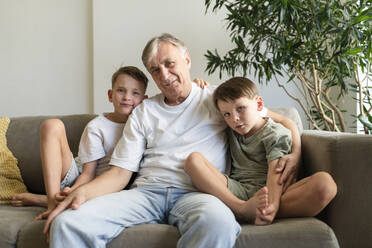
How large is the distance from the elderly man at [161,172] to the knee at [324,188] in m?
0.18

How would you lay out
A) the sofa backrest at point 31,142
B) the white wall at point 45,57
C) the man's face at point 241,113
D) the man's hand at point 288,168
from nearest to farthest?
the man's hand at point 288,168 → the man's face at point 241,113 → the sofa backrest at point 31,142 → the white wall at point 45,57

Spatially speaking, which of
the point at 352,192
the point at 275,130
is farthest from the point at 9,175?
the point at 352,192

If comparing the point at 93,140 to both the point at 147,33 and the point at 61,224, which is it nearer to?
the point at 61,224

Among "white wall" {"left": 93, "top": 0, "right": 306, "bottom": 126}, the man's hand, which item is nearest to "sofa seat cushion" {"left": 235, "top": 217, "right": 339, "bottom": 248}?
the man's hand

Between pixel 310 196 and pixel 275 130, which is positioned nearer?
pixel 310 196

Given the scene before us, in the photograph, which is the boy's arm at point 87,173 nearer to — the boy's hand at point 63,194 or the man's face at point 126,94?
the boy's hand at point 63,194

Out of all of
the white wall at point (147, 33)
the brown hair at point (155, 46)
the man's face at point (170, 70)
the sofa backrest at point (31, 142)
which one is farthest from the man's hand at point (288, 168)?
the white wall at point (147, 33)

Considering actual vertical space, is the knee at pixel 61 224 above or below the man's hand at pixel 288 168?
below

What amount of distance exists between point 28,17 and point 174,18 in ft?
4.29

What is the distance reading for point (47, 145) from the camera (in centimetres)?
176

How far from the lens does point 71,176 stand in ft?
6.16

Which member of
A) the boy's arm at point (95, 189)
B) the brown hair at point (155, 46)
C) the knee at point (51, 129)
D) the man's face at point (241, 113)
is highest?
the brown hair at point (155, 46)

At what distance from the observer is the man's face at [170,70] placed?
5.80 ft

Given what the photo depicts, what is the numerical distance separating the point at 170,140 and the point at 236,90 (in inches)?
14.1
